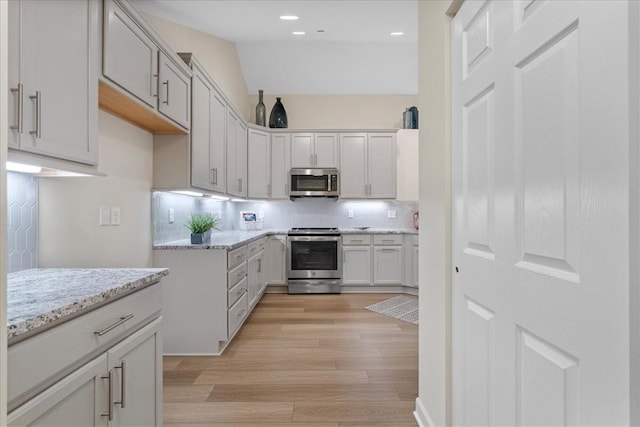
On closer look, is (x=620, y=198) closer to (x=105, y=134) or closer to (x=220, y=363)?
(x=105, y=134)

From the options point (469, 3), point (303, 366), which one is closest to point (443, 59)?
point (469, 3)

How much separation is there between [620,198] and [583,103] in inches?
9.3

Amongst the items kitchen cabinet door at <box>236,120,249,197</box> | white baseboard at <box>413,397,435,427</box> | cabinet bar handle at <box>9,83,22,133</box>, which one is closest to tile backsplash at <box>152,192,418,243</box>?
kitchen cabinet door at <box>236,120,249,197</box>

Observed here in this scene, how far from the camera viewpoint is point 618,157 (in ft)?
2.43

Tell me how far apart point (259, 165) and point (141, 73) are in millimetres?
3285

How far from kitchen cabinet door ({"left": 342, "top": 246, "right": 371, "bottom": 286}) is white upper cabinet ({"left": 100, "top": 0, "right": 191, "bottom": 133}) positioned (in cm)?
314

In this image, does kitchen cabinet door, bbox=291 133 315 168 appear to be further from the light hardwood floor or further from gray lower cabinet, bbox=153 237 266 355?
gray lower cabinet, bbox=153 237 266 355

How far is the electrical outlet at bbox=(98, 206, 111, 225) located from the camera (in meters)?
2.35

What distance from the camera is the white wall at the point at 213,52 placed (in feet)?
12.3

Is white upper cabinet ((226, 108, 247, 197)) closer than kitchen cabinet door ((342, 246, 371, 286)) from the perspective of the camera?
Result: Yes

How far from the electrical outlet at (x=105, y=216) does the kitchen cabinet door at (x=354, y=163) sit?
3.72 meters

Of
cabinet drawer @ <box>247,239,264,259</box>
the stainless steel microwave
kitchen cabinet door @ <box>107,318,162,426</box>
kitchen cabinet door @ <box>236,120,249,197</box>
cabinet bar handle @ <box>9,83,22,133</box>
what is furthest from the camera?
the stainless steel microwave

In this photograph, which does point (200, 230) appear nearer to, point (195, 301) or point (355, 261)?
point (195, 301)

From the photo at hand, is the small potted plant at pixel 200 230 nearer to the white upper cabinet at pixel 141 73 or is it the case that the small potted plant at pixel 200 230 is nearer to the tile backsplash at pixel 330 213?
the white upper cabinet at pixel 141 73
